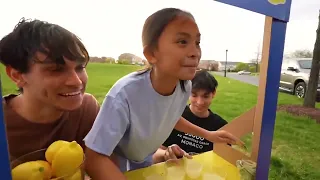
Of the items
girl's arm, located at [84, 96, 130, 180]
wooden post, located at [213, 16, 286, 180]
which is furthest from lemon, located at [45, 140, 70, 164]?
wooden post, located at [213, 16, 286, 180]

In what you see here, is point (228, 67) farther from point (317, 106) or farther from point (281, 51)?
point (317, 106)

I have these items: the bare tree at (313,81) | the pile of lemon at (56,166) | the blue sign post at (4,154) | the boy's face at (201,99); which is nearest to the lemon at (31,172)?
the pile of lemon at (56,166)

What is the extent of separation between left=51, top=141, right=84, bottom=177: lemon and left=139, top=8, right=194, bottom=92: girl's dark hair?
1.36ft

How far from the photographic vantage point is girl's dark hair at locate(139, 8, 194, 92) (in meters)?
0.83

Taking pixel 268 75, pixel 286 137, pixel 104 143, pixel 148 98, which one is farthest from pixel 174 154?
pixel 286 137

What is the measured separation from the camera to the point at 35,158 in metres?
0.70

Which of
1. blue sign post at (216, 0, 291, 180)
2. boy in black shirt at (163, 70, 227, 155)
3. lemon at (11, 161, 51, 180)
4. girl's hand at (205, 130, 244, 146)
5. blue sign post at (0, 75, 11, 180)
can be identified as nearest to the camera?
blue sign post at (0, 75, 11, 180)

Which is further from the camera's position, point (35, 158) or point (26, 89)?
point (26, 89)

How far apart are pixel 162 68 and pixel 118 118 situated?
0.68 ft

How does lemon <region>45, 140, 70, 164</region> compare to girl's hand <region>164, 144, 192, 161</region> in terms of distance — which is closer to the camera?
lemon <region>45, 140, 70, 164</region>

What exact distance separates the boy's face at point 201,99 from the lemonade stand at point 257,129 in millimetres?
563

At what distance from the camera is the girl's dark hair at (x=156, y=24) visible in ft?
2.74

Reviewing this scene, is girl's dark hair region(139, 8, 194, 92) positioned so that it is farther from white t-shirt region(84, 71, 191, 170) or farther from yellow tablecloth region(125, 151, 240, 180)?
yellow tablecloth region(125, 151, 240, 180)

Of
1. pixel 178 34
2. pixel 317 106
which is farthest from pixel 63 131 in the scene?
pixel 317 106
